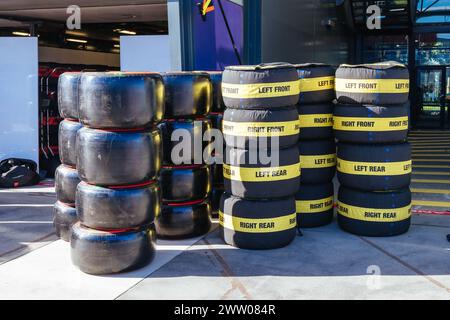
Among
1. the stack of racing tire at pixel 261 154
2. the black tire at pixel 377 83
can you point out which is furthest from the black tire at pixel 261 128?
the black tire at pixel 377 83

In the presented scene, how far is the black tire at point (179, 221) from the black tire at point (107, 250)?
1.04 meters

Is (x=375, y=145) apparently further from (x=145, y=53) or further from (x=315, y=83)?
(x=145, y=53)

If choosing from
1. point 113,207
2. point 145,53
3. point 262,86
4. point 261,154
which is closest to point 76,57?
point 145,53

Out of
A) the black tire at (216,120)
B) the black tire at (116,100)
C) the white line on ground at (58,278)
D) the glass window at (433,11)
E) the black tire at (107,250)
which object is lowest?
the white line on ground at (58,278)

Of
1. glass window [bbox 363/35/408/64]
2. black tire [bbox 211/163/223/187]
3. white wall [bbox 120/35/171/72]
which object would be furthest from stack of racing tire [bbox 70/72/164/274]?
glass window [bbox 363/35/408/64]

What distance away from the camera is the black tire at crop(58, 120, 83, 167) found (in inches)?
231

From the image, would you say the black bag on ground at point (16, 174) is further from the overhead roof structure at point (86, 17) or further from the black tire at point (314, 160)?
the black tire at point (314, 160)

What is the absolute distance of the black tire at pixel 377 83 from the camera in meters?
5.96

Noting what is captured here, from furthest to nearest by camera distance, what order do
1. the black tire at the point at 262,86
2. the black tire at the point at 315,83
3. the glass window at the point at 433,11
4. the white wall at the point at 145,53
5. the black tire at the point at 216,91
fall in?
the glass window at the point at 433,11 → the white wall at the point at 145,53 → the black tire at the point at 216,91 → the black tire at the point at 315,83 → the black tire at the point at 262,86

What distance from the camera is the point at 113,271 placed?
490 centimetres

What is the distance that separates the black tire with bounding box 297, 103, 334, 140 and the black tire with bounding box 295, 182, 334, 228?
67 cm

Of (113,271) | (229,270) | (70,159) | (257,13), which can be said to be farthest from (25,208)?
(257,13)

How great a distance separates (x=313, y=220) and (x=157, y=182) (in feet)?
7.59
